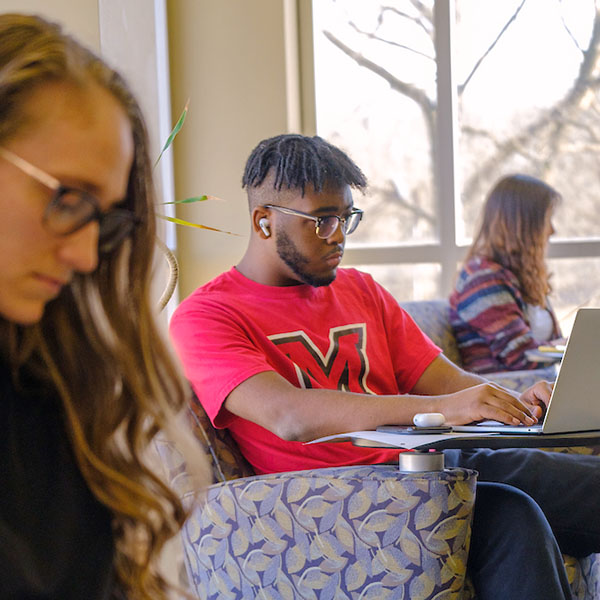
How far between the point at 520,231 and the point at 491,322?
399 millimetres

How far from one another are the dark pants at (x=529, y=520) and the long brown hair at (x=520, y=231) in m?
1.54

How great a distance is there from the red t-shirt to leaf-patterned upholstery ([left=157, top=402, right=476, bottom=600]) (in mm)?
251

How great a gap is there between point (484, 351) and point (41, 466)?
8.24 feet

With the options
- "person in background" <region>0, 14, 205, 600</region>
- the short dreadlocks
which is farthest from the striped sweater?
"person in background" <region>0, 14, 205, 600</region>

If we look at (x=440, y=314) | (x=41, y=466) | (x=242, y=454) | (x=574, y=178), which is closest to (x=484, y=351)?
(x=440, y=314)

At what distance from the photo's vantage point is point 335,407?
1579 mm

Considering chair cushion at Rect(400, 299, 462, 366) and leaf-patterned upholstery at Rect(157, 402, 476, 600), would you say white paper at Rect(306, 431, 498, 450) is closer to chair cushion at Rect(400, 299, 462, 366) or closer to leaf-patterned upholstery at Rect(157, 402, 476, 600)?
leaf-patterned upholstery at Rect(157, 402, 476, 600)

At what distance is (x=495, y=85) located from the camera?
13.2ft

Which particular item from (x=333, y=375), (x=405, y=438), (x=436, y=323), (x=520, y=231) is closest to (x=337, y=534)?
(x=405, y=438)

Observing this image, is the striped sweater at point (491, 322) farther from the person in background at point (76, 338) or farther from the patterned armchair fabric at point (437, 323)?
the person in background at point (76, 338)

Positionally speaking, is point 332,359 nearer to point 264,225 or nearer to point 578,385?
point 264,225

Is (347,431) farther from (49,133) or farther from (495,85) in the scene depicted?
(495,85)

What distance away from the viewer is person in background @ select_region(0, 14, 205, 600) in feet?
2.29

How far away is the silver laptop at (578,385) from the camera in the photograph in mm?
1432
